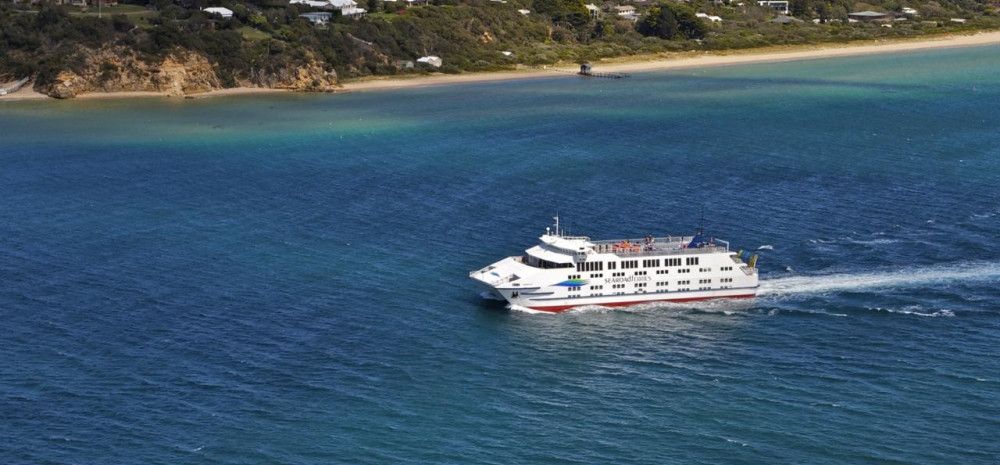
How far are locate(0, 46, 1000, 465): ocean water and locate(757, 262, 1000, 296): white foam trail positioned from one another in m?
0.26

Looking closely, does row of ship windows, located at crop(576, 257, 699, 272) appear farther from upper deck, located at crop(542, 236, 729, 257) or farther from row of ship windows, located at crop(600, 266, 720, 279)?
upper deck, located at crop(542, 236, 729, 257)

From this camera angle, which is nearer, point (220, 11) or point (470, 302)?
point (470, 302)

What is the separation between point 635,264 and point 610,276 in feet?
5.35

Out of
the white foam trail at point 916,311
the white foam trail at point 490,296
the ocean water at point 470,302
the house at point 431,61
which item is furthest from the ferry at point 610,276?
the house at point 431,61

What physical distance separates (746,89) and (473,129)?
50.6 metres

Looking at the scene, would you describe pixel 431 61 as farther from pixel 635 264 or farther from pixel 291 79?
pixel 635 264

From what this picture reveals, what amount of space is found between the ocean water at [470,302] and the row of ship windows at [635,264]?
2.78 m

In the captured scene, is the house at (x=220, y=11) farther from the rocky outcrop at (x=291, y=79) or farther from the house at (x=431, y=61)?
the house at (x=431, y=61)

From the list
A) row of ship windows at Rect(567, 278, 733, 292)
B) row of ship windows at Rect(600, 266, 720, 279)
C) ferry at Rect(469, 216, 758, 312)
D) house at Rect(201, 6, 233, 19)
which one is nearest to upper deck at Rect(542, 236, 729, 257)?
ferry at Rect(469, 216, 758, 312)

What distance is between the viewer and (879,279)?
288 feet

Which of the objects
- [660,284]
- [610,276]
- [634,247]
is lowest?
[660,284]

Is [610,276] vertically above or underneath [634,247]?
underneath

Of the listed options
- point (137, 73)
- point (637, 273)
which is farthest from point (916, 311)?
point (137, 73)

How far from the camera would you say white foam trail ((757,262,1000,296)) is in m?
86.4
